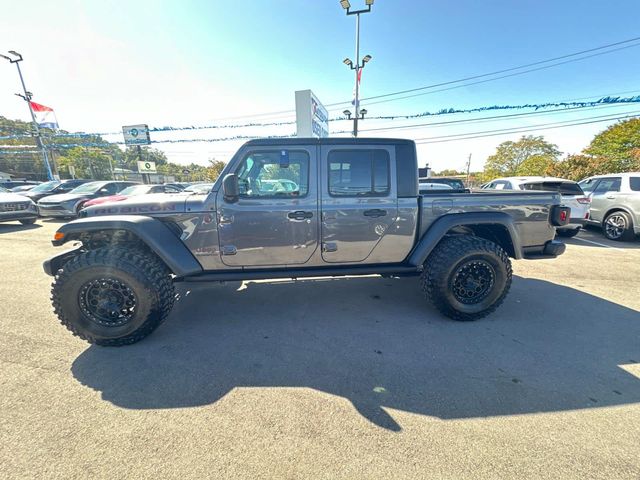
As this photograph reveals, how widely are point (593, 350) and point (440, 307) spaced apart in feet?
4.59

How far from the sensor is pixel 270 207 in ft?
9.11

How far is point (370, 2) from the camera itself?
1155cm

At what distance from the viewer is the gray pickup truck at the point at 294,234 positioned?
8.57ft

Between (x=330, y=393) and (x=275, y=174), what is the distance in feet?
7.11

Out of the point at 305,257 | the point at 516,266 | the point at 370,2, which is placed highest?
the point at 370,2

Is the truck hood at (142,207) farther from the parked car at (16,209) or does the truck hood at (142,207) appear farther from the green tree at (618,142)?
the green tree at (618,142)

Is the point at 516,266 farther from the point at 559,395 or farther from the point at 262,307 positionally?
the point at 262,307

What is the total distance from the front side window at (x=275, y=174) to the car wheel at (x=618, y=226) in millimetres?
8889

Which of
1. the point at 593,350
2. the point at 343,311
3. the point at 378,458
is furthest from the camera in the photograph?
the point at 343,311

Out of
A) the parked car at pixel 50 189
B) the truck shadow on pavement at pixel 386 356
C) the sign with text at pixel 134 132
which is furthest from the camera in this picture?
→ the sign with text at pixel 134 132

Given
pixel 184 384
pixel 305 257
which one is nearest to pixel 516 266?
pixel 305 257

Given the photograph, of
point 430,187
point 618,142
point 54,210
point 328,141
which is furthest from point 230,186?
point 618,142

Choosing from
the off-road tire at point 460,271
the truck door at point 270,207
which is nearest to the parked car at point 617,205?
the off-road tire at point 460,271

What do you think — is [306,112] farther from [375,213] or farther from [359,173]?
[375,213]
